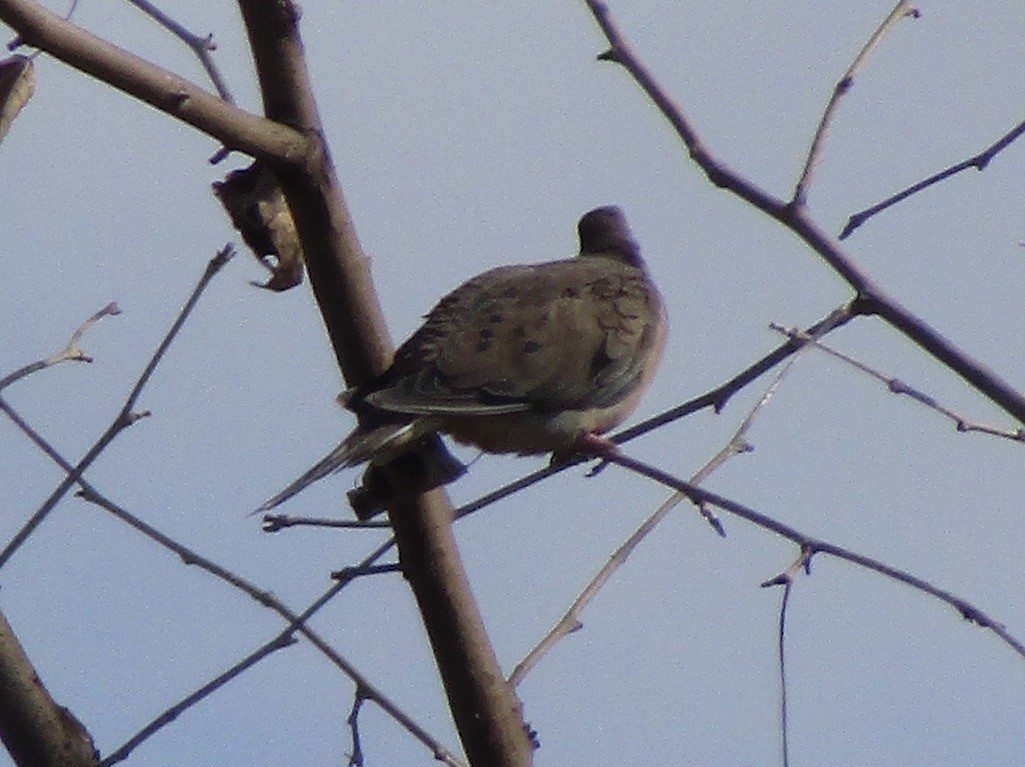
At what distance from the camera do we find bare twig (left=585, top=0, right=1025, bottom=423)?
2.61 m

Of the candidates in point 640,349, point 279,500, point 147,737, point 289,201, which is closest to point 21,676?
point 147,737

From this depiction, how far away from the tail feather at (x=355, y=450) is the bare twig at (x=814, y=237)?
4.47 feet

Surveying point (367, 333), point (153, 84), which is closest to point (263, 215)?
point (367, 333)

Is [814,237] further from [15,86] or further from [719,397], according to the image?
[15,86]

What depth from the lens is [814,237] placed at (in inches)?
108

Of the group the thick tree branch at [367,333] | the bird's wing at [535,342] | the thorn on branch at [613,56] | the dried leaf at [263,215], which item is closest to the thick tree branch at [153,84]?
the thick tree branch at [367,333]

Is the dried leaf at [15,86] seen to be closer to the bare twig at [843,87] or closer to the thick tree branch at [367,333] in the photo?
the thick tree branch at [367,333]

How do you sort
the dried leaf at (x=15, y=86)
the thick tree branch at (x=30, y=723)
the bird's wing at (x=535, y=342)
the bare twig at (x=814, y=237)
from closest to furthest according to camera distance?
the bare twig at (x=814, y=237) → the thick tree branch at (x=30, y=723) → the dried leaf at (x=15, y=86) → the bird's wing at (x=535, y=342)

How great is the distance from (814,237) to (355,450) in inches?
61.6

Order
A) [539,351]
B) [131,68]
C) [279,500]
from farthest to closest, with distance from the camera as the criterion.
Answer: [539,351], [279,500], [131,68]

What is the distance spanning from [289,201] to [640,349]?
2011 mm

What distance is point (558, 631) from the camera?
3.57 metres

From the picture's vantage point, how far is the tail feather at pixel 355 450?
A: 3.96m

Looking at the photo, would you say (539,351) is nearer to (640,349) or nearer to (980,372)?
(640,349)
